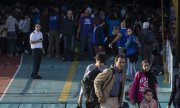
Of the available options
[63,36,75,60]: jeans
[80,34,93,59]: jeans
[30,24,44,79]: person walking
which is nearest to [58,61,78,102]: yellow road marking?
[63,36,75,60]: jeans

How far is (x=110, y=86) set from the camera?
35.0 feet

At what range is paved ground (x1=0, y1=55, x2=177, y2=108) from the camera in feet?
49.1

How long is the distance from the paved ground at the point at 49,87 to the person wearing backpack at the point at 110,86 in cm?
396

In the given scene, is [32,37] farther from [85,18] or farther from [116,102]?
[116,102]

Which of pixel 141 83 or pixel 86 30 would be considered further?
pixel 86 30

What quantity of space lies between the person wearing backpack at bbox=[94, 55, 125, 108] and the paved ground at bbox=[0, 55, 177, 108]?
156 inches

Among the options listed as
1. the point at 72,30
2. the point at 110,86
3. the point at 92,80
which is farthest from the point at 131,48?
the point at 110,86

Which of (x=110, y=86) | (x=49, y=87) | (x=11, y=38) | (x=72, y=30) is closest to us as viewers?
(x=110, y=86)

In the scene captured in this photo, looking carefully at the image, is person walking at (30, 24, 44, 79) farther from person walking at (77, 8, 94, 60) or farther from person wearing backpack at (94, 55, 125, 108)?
person wearing backpack at (94, 55, 125, 108)

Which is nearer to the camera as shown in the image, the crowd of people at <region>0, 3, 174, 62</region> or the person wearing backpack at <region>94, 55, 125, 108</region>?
the person wearing backpack at <region>94, 55, 125, 108</region>

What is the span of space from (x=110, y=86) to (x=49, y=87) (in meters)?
6.56

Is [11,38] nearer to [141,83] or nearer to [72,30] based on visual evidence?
[72,30]

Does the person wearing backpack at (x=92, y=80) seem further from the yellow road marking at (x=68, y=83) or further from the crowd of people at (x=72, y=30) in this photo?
the crowd of people at (x=72, y=30)

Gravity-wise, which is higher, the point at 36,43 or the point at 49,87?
the point at 36,43
